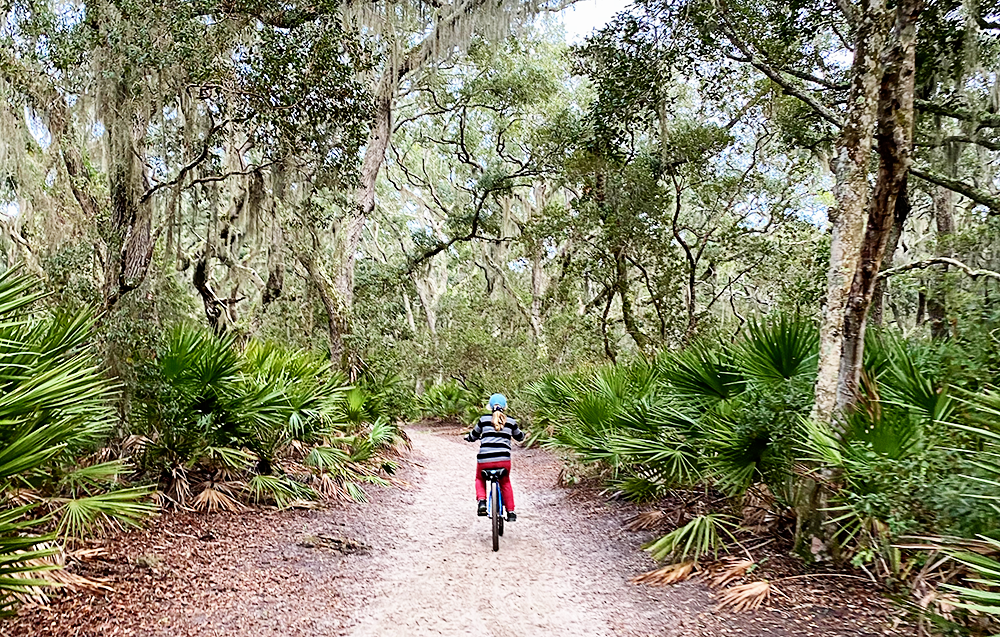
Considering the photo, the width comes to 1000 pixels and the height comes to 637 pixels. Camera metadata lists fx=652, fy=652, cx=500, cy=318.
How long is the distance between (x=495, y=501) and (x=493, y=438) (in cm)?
58

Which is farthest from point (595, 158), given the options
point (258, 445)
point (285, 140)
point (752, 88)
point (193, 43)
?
point (258, 445)

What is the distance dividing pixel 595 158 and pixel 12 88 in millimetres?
9349

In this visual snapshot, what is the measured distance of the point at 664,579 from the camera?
5.03 meters

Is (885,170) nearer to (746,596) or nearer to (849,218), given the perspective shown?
(849,218)

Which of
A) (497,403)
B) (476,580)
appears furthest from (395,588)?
(497,403)

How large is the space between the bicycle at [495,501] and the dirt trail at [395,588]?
0.17m

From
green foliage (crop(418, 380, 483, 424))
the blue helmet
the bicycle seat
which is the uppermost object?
the blue helmet

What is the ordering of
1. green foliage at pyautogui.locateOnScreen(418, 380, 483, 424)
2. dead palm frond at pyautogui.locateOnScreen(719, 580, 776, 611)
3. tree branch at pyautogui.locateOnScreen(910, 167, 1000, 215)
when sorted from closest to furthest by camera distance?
1. dead palm frond at pyautogui.locateOnScreen(719, 580, 776, 611)
2. tree branch at pyautogui.locateOnScreen(910, 167, 1000, 215)
3. green foliage at pyautogui.locateOnScreen(418, 380, 483, 424)

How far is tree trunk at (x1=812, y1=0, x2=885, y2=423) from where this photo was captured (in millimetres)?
4668

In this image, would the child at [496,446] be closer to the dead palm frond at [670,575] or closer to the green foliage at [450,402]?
the dead palm frond at [670,575]

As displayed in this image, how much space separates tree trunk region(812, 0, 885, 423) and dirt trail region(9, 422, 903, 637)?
1379 mm

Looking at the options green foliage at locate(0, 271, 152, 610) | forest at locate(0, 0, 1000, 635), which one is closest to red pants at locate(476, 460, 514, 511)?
forest at locate(0, 0, 1000, 635)

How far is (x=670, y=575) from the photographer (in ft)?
16.5

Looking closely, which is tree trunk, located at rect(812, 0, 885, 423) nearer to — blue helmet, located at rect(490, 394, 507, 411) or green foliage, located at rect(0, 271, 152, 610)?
Result: blue helmet, located at rect(490, 394, 507, 411)
